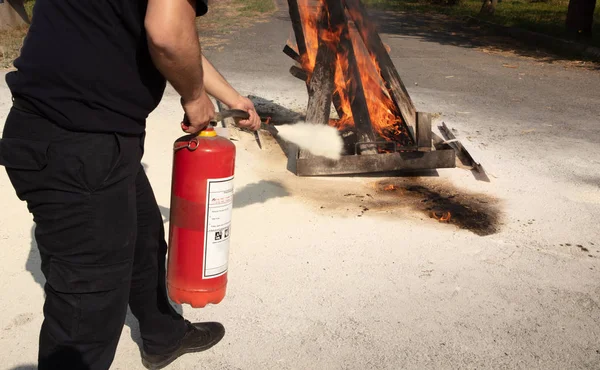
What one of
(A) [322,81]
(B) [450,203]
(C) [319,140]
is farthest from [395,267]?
(A) [322,81]

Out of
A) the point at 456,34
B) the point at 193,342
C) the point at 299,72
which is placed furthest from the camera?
the point at 456,34

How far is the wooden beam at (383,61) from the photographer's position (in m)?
4.91

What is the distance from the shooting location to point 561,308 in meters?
3.17

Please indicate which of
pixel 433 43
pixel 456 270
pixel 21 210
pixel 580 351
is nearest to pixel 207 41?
pixel 433 43

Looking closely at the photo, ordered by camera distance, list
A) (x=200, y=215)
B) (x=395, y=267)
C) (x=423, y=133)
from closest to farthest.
Answer: (x=200, y=215) → (x=395, y=267) → (x=423, y=133)

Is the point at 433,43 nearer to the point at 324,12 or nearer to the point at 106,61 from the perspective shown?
the point at 324,12

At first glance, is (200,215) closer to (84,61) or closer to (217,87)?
(217,87)

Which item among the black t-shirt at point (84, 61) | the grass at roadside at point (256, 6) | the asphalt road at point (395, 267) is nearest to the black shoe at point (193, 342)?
the asphalt road at point (395, 267)

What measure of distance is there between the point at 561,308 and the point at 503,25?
1383 centimetres

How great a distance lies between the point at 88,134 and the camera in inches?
72.5

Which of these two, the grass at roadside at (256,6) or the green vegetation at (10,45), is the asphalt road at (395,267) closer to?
the green vegetation at (10,45)

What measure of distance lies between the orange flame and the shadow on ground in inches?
218

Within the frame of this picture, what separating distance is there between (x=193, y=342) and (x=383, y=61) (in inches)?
124

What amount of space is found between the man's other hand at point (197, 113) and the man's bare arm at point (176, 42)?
6 cm
